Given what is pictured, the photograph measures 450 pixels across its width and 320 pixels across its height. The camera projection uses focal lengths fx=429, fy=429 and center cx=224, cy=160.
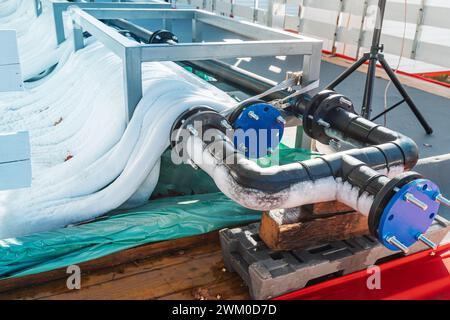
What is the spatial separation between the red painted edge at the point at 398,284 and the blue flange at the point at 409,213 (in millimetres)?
281

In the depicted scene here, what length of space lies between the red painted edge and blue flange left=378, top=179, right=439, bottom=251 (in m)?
0.28

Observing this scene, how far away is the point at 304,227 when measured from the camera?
62.1 inches

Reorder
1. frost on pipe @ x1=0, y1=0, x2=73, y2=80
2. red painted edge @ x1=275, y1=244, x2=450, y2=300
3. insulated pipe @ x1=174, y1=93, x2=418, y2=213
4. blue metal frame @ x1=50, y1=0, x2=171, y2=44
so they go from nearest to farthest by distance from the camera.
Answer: insulated pipe @ x1=174, y1=93, x2=418, y2=213
red painted edge @ x1=275, y1=244, x2=450, y2=300
blue metal frame @ x1=50, y1=0, x2=171, y2=44
frost on pipe @ x1=0, y1=0, x2=73, y2=80

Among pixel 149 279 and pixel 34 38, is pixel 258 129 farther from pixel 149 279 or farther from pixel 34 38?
pixel 34 38

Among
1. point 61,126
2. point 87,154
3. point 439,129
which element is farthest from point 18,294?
point 439,129

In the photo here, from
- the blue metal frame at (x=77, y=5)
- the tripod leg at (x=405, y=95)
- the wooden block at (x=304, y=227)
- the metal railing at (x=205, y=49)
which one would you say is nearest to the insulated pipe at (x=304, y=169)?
the wooden block at (x=304, y=227)

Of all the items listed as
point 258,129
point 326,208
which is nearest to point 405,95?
point 258,129

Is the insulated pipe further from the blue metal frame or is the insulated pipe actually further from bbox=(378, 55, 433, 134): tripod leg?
the blue metal frame

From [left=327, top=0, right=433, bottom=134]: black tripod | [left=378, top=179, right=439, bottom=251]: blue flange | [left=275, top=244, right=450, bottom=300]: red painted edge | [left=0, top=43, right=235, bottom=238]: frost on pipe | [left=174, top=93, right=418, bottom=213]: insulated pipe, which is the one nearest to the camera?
[left=378, top=179, right=439, bottom=251]: blue flange

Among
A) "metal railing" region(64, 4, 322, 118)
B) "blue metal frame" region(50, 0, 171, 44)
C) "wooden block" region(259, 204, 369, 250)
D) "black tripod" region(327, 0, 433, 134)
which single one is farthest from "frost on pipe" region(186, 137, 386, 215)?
"blue metal frame" region(50, 0, 171, 44)

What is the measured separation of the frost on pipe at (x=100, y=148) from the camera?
1.86 meters

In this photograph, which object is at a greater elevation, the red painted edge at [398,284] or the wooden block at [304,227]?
the wooden block at [304,227]

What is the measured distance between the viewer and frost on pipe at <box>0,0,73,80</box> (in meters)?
3.82

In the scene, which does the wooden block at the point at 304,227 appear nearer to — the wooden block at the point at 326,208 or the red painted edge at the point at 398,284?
the wooden block at the point at 326,208
